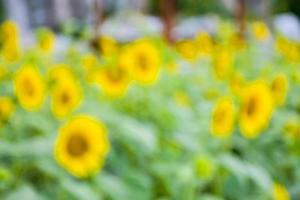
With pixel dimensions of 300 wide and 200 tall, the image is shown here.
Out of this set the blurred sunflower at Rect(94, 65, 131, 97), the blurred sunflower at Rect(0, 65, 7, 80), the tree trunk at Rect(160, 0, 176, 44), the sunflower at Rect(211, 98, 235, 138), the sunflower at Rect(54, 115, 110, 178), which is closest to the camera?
the sunflower at Rect(54, 115, 110, 178)

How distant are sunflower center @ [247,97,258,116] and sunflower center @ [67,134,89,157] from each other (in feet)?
1.18

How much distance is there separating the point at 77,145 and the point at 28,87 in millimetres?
226

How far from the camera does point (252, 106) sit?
5.22 ft

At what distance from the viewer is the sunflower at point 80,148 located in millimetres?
1354

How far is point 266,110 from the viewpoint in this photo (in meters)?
1.59

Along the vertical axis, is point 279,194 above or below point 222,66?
below

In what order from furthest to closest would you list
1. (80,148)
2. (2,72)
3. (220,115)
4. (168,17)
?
(168,17), (2,72), (220,115), (80,148)

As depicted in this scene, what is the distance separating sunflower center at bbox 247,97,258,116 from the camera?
158 centimetres

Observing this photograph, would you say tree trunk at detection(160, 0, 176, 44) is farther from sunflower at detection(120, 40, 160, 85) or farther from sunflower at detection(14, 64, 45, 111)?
sunflower at detection(14, 64, 45, 111)

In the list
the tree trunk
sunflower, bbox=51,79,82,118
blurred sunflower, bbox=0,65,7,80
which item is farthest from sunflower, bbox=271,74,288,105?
the tree trunk

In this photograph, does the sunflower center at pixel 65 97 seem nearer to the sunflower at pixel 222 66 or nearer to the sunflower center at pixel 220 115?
the sunflower center at pixel 220 115

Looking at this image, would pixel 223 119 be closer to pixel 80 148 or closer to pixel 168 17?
pixel 80 148

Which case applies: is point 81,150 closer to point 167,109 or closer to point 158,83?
point 167,109

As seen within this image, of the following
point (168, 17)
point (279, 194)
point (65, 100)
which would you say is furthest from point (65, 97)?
point (168, 17)
